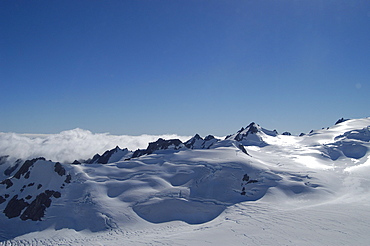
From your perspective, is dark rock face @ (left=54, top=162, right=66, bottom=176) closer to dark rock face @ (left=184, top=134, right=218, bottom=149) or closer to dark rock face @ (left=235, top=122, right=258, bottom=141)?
dark rock face @ (left=184, top=134, right=218, bottom=149)

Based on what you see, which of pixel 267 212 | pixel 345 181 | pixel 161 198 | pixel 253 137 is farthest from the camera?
pixel 253 137

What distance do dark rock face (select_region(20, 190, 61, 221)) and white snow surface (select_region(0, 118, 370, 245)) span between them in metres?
1.23

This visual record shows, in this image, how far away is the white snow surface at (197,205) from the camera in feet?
109

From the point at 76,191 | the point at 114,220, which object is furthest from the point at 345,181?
the point at 76,191

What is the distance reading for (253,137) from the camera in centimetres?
15225

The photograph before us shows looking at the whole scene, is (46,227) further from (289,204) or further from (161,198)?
(289,204)

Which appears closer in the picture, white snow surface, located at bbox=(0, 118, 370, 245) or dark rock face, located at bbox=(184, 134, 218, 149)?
white snow surface, located at bbox=(0, 118, 370, 245)

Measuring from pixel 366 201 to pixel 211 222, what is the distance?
29533mm

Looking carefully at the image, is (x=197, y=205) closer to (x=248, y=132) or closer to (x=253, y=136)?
(x=253, y=136)

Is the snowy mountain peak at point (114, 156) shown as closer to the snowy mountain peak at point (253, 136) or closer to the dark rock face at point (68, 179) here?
the snowy mountain peak at point (253, 136)

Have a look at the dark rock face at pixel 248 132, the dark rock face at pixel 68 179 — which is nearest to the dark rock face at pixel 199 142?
the dark rock face at pixel 248 132

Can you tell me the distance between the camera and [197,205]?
5012 cm

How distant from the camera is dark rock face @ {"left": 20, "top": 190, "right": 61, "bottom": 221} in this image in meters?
49.4

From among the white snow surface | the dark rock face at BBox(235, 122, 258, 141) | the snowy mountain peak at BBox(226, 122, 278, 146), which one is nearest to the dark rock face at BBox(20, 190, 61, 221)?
the white snow surface
